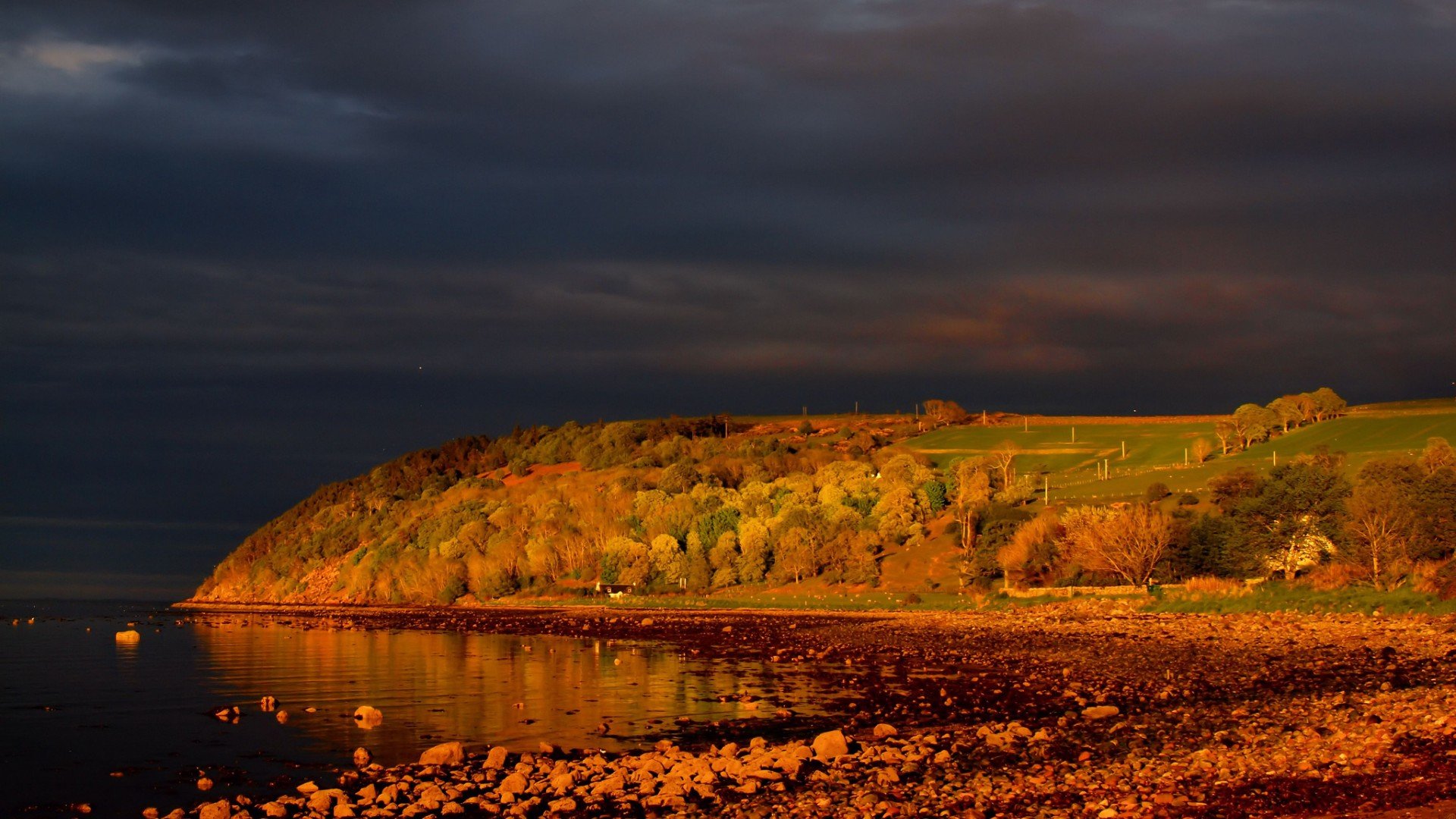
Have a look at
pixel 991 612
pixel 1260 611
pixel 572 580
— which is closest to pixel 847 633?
pixel 991 612

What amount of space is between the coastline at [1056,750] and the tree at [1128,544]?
28.8 metres

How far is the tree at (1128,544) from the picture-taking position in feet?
232

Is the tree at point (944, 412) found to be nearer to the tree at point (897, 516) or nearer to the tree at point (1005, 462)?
the tree at point (1005, 462)

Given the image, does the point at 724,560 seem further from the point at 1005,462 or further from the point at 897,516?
the point at 1005,462

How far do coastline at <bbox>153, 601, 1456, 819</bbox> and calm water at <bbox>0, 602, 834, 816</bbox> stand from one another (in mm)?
2387

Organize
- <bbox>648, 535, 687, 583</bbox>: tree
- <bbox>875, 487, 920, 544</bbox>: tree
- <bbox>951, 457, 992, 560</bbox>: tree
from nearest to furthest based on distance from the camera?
<bbox>951, 457, 992, 560</bbox>: tree
<bbox>875, 487, 920, 544</bbox>: tree
<bbox>648, 535, 687, 583</bbox>: tree

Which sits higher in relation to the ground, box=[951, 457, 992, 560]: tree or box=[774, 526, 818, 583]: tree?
box=[951, 457, 992, 560]: tree

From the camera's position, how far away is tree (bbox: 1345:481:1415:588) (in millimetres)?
58625

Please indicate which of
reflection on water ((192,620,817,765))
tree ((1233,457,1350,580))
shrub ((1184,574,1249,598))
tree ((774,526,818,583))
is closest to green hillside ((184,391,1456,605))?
tree ((774,526,818,583))

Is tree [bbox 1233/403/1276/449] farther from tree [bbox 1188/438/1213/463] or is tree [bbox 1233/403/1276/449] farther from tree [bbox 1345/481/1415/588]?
tree [bbox 1345/481/1415/588]

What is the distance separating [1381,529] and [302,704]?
55.2m

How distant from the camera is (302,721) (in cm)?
2827

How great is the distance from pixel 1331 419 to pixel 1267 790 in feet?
469

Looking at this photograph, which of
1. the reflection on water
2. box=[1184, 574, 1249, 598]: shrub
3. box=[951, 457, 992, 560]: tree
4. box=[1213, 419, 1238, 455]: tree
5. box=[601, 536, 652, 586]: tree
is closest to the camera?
the reflection on water
